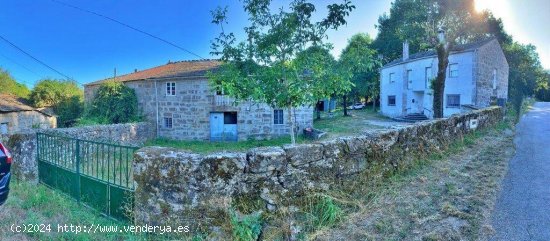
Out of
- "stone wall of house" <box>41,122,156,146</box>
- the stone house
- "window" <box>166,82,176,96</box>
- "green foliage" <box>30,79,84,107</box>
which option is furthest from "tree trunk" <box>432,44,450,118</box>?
"green foliage" <box>30,79,84,107</box>

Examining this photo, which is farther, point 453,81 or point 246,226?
point 453,81

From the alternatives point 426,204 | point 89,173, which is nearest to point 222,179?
point 426,204

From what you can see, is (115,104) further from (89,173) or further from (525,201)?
(525,201)

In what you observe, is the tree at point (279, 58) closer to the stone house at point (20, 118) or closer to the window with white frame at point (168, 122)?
the window with white frame at point (168, 122)

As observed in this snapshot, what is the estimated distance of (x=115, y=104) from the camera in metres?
23.7

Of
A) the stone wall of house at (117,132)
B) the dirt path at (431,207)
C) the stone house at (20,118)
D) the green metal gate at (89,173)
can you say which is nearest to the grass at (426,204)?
the dirt path at (431,207)

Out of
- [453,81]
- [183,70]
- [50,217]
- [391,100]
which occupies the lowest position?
[50,217]

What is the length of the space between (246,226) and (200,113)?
65.3 feet

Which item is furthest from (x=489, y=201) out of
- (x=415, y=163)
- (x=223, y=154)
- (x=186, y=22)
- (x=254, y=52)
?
(x=186, y=22)

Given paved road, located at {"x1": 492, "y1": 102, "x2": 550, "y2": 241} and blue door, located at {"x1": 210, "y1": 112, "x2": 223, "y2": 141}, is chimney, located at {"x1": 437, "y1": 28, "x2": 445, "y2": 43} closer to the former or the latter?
paved road, located at {"x1": 492, "y1": 102, "x2": 550, "y2": 241}

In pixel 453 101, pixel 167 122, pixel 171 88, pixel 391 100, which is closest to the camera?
pixel 171 88

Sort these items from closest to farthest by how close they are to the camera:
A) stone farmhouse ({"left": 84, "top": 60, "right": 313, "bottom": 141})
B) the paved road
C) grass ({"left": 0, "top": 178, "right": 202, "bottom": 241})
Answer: the paved road → grass ({"left": 0, "top": 178, "right": 202, "bottom": 241}) → stone farmhouse ({"left": 84, "top": 60, "right": 313, "bottom": 141})

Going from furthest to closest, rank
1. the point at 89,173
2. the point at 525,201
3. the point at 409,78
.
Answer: the point at 409,78, the point at 89,173, the point at 525,201

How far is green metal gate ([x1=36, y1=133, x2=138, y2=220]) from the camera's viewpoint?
5.11 m
